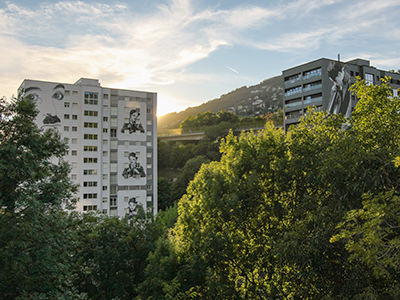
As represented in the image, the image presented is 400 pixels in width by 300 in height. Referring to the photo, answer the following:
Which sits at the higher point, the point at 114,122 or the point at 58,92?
the point at 58,92

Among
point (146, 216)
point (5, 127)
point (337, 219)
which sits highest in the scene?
point (5, 127)

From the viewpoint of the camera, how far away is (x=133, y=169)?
5947 centimetres

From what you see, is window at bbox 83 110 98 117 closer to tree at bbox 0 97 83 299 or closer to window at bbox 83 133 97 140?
window at bbox 83 133 97 140

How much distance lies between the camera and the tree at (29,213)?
10.3 metres

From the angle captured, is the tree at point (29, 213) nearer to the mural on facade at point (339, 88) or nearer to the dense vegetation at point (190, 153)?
the dense vegetation at point (190, 153)

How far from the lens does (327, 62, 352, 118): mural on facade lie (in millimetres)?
62094

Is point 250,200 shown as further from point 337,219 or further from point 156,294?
point 156,294

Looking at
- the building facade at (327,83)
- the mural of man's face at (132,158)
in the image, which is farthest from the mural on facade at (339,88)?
the mural of man's face at (132,158)

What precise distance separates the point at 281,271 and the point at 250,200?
9.53 ft

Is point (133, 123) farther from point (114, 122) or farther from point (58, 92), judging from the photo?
point (58, 92)

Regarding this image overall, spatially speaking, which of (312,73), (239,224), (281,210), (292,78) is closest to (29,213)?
(239,224)

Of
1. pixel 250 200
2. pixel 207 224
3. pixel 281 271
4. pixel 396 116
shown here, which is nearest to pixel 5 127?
pixel 207 224

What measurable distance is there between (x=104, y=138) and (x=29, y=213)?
4912 centimetres

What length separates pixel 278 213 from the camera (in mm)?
13305
